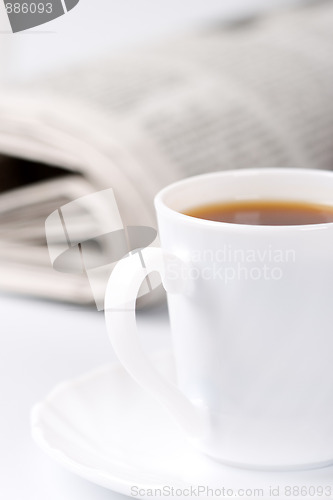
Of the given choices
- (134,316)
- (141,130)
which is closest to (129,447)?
(134,316)

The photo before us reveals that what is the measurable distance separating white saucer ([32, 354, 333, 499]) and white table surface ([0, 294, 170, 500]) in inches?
0.6

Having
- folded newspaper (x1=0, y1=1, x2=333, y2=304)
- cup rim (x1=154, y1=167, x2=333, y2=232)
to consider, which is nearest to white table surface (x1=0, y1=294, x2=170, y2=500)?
folded newspaper (x1=0, y1=1, x2=333, y2=304)

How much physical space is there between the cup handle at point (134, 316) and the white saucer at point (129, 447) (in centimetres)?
2

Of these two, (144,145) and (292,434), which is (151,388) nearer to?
(292,434)

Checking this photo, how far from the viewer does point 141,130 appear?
0.50 metres

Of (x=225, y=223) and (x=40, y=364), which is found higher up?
(x=225, y=223)

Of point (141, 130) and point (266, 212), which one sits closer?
point (266, 212)

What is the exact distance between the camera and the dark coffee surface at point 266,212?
0.37 m

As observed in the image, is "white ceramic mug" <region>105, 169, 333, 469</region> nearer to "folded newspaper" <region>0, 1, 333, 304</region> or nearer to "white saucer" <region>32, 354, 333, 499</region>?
"white saucer" <region>32, 354, 333, 499</region>

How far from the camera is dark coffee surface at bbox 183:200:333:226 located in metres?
0.37

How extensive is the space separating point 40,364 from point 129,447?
4.7 inches

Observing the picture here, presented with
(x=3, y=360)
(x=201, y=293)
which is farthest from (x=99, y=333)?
(x=201, y=293)

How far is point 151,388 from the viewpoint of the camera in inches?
12.7

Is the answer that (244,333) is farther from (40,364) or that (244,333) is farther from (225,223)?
(40,364)
